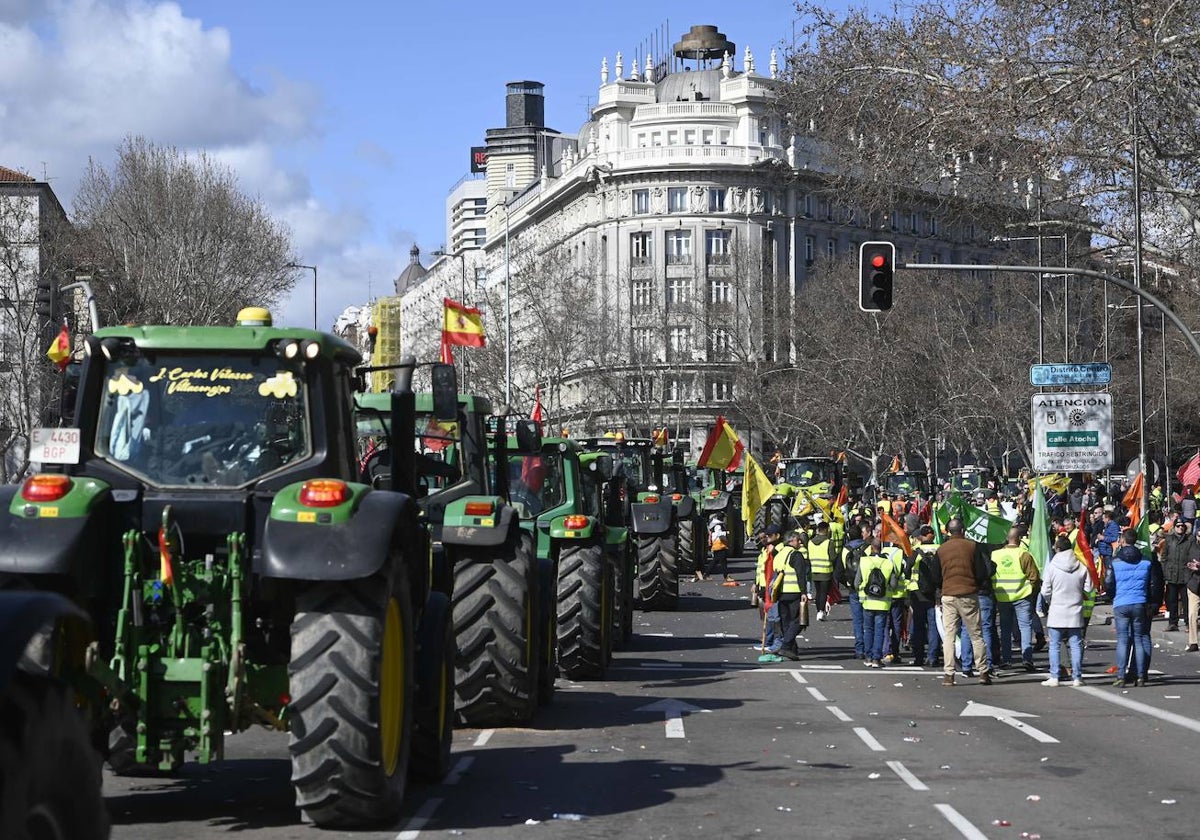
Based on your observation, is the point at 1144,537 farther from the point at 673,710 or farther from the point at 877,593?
the point at 673,710

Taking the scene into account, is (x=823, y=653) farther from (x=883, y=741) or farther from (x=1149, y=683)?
(x=883, y=741)

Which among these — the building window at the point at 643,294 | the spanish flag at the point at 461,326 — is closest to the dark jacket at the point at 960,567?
the spanish flag at the point at 461,326

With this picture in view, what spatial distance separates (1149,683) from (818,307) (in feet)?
191

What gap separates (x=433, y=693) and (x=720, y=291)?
83.9 m

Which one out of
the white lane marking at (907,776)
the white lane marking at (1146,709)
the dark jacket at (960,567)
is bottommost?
the white lane marking at (1146,709)

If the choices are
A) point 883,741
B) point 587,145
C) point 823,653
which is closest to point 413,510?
point 883,741

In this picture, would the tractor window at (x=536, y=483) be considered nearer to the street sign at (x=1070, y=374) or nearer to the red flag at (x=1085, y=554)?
the red flag at (x=1085, y=554)

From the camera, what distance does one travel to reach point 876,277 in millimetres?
25562

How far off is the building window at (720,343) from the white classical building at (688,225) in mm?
115

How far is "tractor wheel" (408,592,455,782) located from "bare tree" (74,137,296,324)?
1636 inches

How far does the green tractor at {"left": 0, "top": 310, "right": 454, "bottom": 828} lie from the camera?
9125mm

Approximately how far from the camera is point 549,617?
53.6 feet

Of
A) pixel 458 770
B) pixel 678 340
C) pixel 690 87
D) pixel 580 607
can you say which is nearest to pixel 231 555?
pixel 458 770

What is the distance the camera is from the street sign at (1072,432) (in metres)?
29.1
